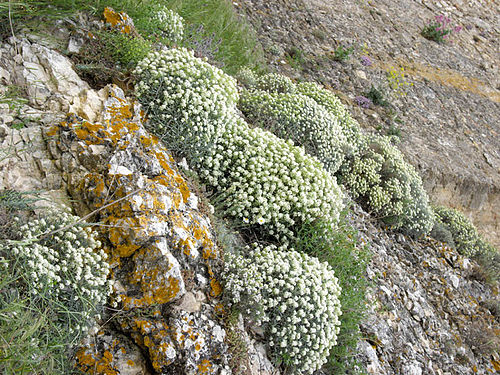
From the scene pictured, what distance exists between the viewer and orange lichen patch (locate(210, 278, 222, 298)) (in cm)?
326

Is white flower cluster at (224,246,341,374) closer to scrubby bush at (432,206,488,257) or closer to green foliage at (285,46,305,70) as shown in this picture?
scrubby bush at (432,206,488,257)

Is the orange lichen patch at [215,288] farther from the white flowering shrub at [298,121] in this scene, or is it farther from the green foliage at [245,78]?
the green foliage at [245,78]

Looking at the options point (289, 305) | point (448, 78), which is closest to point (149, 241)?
point (289, 305)

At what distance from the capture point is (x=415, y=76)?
1184 cm

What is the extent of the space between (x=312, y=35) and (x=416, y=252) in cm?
620

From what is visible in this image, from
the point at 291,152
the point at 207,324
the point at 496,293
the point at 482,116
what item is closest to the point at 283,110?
the point at 291,152

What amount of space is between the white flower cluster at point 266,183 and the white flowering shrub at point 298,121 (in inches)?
44.1

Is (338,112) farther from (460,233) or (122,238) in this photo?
(122,238)

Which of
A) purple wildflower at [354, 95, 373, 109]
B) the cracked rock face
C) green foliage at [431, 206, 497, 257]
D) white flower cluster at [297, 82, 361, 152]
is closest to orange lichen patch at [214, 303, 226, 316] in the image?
the cracked rock face

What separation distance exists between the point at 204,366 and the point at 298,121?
390 centimetres

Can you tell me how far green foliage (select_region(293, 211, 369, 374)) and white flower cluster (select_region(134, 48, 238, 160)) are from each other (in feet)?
4.72

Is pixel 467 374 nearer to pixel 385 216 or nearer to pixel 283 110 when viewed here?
pixel 385 216

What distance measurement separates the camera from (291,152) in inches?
184

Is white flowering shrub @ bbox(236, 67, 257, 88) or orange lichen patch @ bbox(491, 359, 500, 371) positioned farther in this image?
white flowering shrub @ bbox(236, 67, 257, 88)
